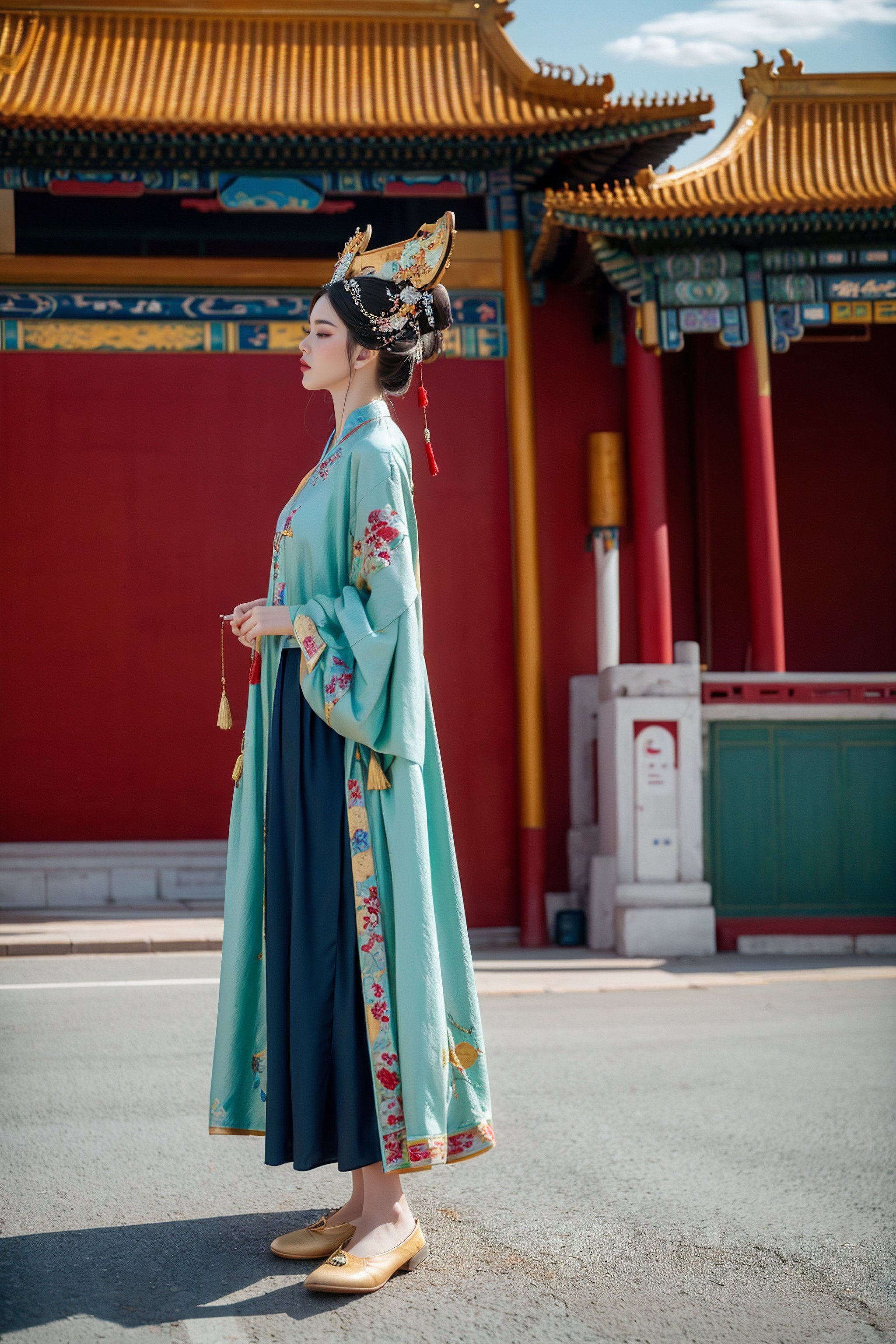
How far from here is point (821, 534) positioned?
10.6 m

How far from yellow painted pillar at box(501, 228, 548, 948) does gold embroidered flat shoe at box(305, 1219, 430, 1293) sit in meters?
6.70

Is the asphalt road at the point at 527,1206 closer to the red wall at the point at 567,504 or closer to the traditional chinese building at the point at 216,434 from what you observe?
the traditional chinese building at the point at 216,434

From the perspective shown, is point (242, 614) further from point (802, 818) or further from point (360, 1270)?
point (802, 818)

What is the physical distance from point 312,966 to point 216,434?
7.40 m

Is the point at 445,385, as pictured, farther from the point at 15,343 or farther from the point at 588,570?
the point at 15,343

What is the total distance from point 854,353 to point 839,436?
2.47 feet

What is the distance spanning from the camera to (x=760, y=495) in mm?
8844

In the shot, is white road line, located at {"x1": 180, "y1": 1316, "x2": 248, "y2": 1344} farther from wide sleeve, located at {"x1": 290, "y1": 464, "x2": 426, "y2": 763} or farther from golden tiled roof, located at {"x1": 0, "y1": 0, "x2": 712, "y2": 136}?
golden tiled roof, located at {"x1": 0, "y1": 0, "x2": 712, "y2": 136}

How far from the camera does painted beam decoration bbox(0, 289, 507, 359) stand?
902 centimetres

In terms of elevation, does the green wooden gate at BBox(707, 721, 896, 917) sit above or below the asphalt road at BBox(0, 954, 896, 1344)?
above

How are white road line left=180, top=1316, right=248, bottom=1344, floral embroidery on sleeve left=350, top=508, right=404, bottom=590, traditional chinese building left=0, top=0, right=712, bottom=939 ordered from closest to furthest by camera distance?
white road line left=180, top=1316, right=248, bottom=1344 < floral embroidery on sleeve left=350, top=508, right=404, bottom=590 < traditional chinese building left=0, top=0, right=712, bottom=939

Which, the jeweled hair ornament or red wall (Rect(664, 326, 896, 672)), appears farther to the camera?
red wall (Rect(664, 326, 896, 672))

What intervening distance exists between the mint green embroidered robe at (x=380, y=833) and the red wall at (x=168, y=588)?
6500 mm

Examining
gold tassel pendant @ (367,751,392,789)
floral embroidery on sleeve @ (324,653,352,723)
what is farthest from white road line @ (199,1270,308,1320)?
floral embroidery on sleeve @ (324,653,352,723)
